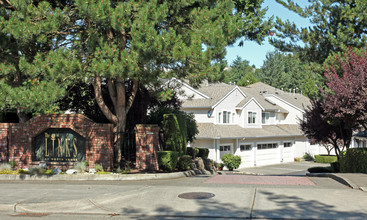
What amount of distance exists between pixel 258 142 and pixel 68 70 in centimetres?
2923

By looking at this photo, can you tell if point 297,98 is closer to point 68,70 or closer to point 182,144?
point 182,144

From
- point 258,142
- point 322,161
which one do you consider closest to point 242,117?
point 258,142

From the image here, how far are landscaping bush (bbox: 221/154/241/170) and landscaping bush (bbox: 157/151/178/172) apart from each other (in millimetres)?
18001

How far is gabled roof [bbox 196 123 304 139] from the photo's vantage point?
3389cm

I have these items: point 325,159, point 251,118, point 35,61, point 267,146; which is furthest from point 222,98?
point 35,61

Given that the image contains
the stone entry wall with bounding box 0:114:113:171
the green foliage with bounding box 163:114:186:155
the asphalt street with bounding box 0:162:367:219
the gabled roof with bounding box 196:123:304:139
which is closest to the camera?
the asphalt street with bounding box 0:162:367:219

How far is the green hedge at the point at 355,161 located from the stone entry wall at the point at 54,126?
9377 millimetres

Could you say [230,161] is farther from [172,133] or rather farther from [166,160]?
[166,160]

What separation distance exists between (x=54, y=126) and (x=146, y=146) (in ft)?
11.4

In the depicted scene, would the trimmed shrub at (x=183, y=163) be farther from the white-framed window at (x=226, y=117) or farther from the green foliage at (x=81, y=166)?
the white-framed window at (x=226, y=117)

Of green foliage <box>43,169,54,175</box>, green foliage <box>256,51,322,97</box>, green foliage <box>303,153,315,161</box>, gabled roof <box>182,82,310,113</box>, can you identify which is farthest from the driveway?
green foliage <box>256,51,322,97</box>

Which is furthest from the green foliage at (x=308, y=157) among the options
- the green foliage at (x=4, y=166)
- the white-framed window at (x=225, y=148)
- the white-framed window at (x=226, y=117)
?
the green foliage at (x=4, y=166)

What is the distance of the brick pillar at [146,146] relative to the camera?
15.4 meters

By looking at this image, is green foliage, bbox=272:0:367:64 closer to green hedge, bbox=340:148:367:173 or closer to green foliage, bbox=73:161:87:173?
green hedge, bbox=340:148:367:173
